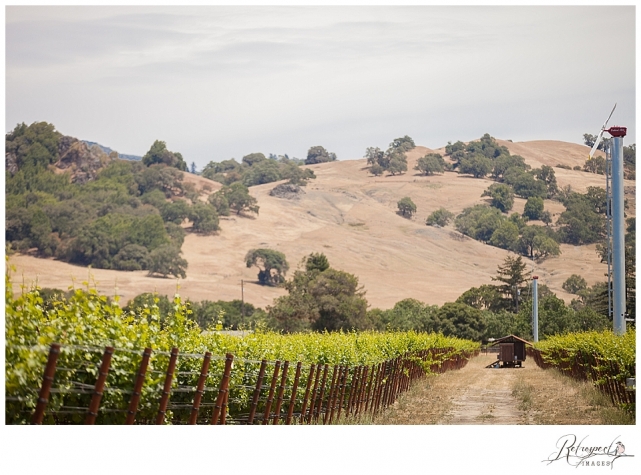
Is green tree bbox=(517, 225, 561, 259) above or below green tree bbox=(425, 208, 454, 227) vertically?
below

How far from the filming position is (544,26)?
631 inches

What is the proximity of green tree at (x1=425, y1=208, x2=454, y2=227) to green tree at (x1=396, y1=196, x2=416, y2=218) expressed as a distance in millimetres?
4079

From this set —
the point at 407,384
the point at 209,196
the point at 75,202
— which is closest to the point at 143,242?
the point at 75,202

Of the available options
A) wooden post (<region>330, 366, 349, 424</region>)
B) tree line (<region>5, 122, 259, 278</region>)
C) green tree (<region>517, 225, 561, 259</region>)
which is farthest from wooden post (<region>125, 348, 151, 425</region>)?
green tree (<region>517, 225, 561, 259</region>)

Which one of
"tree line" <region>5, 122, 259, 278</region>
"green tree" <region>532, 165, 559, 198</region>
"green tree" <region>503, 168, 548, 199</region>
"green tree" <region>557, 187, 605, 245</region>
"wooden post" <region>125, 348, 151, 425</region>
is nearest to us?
"wooden post" <region>125, 348, 151, 425</region>

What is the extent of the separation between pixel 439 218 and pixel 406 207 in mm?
7720

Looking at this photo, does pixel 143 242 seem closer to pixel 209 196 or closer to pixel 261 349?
pixel 209 196

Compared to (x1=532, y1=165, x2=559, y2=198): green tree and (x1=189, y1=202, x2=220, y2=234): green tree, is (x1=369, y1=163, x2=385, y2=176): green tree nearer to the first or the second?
(x1=532, y1=165, x2=559, y2=198): green tree

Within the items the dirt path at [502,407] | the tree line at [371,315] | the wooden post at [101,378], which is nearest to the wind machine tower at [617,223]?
the dirt path at [502,407]

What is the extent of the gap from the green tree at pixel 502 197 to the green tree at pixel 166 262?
62693mm

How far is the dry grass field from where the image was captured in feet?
397

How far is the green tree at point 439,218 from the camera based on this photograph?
151 metres

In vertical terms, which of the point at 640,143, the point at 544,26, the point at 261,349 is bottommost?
the point at 261,349
